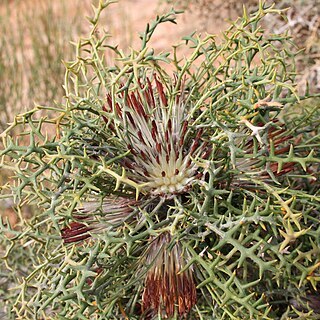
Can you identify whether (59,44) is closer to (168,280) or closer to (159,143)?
(159,143)

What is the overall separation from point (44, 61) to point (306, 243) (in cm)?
221

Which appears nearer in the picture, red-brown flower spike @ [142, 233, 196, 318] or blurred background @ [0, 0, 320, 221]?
red-brown flower spike @ [142, 233, 196, 318]

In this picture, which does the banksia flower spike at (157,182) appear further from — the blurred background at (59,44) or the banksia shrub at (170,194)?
the blurred background at (59,44)

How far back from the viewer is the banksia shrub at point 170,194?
1.09 meters

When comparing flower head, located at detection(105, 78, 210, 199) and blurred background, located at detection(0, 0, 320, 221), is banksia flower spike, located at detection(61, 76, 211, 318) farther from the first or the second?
blurred background, located at detection(0, 0, 320, 221)

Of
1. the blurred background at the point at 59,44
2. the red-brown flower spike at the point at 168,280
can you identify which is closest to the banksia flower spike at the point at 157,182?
the red-brown flower spike at the point at 168,280

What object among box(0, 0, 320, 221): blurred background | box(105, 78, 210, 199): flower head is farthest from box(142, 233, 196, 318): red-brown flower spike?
box(0, 0, 320, 221): blurred background

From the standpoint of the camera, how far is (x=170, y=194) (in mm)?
1162

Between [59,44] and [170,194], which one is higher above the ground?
[170,194]

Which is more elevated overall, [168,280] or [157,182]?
[157,182]

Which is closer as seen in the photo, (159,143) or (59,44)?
(159,143)

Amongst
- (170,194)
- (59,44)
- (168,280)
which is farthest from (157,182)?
(59,44)

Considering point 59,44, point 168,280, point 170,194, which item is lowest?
point 59,44

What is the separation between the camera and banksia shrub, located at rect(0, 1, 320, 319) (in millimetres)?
1088
